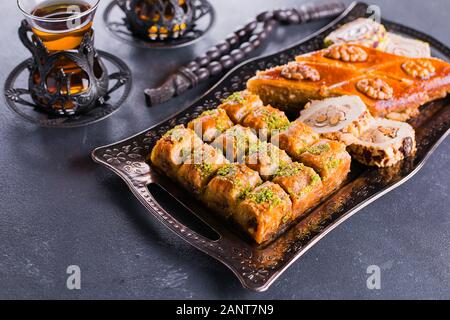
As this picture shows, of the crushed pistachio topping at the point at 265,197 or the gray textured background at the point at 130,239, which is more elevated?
the crushed pistachio topping at the point at 265,197

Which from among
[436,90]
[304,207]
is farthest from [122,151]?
[436,90]

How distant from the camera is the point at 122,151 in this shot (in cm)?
430

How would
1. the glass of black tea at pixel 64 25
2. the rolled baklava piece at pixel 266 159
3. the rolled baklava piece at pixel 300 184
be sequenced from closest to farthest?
the rolled baklava piece at pixel 300 184 < the rolled baklava piece at pixel 266 159 < the glass of black tea at pixel 64 25

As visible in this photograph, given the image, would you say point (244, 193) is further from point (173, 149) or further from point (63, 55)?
point (63, 55)

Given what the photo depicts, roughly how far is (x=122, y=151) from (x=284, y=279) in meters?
1.37

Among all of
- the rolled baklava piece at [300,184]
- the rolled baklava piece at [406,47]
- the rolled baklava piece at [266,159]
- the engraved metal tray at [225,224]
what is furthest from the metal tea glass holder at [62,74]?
the rolled baklava piece at [406,47]

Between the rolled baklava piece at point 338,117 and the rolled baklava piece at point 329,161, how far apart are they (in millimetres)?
186

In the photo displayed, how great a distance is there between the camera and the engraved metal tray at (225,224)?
363 cm

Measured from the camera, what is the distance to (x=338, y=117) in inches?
174

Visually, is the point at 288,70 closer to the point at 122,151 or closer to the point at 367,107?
the point at 367,107

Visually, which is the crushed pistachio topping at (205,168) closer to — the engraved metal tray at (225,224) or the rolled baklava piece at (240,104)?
the engraved metal tray at (225,224)

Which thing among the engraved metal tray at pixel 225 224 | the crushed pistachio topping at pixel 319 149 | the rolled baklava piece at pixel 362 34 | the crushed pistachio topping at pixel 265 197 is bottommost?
the engraved metal tray at pixel 225 224

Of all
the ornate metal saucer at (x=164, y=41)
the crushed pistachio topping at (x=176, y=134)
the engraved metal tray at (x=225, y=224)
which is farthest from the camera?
the ornate metal saucer at (x=164, y=41)
